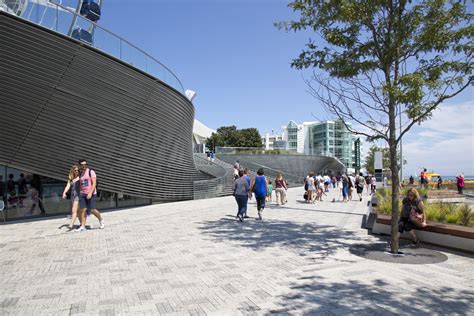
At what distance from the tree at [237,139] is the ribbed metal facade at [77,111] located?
5849 centimetres

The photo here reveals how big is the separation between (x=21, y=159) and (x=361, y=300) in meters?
10.3

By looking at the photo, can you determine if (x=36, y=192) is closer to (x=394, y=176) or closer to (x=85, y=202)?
(x=85, y=202)

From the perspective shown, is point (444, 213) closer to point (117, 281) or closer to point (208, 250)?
point (208, 250)

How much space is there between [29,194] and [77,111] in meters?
3.54

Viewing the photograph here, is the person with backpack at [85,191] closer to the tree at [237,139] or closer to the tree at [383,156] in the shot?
the tree at [383,156]

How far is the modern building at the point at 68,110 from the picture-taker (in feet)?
33.5

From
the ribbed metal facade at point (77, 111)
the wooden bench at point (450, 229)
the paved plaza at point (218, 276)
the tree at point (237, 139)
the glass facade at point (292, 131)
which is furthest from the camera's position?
the glass facade at point (292, 131)

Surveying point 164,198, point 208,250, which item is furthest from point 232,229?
point 164,198

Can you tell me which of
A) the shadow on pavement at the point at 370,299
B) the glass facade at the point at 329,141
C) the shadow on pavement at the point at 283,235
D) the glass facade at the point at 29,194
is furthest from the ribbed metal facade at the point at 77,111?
the glass facade at the point at 329,141

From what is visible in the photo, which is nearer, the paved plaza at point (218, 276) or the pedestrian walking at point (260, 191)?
the paved plaza at point (218, 276)

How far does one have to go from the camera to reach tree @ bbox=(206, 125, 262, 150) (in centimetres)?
7481

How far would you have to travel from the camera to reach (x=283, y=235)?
9086 millimetres

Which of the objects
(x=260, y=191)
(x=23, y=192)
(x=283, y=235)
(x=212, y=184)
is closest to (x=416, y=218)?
(x=283, y=235)

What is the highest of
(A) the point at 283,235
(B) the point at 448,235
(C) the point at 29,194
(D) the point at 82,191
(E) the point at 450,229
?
(D) the point at 82,191
